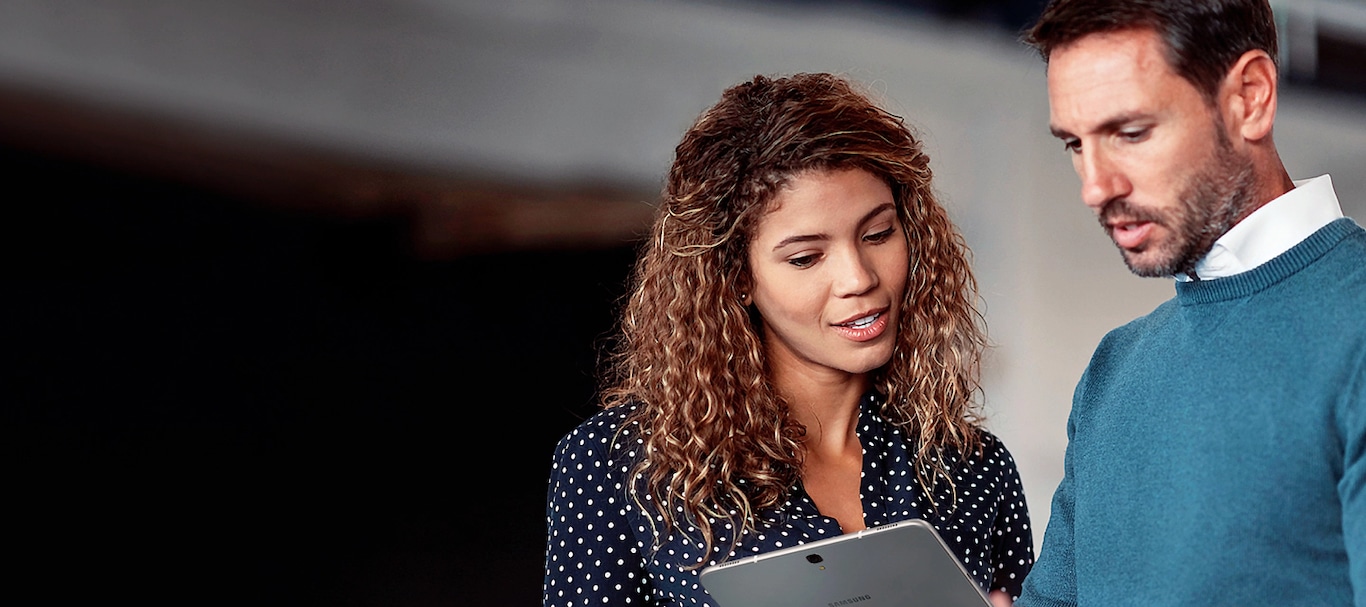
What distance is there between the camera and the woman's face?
1637 millimetres

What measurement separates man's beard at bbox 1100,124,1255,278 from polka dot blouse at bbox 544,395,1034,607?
0.69 metres

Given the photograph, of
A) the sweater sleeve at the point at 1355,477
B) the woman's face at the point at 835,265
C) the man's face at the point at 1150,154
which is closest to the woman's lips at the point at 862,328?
the woman's face at the point at 835,265

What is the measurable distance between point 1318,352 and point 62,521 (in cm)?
177

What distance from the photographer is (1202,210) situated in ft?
3.65

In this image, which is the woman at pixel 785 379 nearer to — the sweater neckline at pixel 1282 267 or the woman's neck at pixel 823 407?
the woman's neck at pixel 823 407

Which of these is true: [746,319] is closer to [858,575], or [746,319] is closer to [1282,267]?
[858,575]

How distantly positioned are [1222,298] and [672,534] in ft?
2.64

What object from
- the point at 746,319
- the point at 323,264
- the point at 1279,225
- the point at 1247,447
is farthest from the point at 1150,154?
the point at 323,264

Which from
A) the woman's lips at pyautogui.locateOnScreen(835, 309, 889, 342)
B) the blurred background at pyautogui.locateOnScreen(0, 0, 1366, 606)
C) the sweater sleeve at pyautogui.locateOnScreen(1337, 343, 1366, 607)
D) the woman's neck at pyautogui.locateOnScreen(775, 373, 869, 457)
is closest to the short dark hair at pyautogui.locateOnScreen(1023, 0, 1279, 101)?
the sweater sleeve at pyautogui.locateOnScreen(1337, 343, 1366, 607)

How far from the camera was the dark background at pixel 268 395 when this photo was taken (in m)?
1.96

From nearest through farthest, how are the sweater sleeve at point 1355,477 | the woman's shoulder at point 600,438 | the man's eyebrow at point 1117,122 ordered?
the sweater sleeve at point 1355,477, the man's eyebrow at point 1117,122, the woman's shoulder at point 600,438

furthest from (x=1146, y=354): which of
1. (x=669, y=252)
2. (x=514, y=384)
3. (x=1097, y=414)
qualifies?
(x=514, y=384)

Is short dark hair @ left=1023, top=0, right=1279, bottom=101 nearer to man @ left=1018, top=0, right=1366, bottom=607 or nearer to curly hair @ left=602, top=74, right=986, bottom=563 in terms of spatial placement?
man @ left=1018, top=0, right=1366, bottom=607

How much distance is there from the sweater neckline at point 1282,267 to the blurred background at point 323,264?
5.19ft
